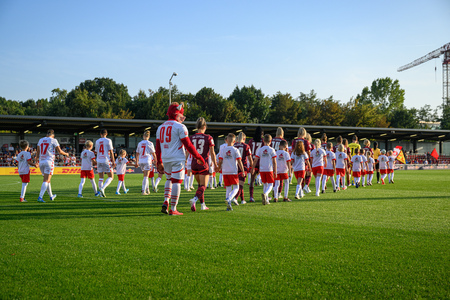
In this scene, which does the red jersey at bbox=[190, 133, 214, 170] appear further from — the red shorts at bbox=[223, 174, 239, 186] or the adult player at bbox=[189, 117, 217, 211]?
the red shorts at bbox=[223, 174, 239, 186]

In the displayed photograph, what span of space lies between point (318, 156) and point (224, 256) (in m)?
9.39

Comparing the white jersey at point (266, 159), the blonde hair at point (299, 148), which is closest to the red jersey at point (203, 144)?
the white jersey at point (266, 159)

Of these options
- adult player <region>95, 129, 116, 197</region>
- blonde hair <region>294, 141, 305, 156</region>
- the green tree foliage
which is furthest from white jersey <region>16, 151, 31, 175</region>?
the green tree foliage

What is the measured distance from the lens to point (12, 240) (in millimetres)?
5289

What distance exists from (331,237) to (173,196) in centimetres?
351

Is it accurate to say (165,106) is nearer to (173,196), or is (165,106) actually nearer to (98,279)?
(173,196)

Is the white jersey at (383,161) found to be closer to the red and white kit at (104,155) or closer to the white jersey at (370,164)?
the white jersey at (370,164)

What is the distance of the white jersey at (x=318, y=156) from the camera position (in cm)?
1305

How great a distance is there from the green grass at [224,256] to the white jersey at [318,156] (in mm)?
5457

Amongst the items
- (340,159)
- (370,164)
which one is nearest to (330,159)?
(340,159)

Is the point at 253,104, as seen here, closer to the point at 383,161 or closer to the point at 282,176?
the point at 383,161

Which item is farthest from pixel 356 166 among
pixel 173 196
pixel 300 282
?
pixel 300 282

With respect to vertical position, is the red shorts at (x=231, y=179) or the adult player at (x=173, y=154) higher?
the adult player at (x=173, y=154)

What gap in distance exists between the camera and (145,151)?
534 inches
